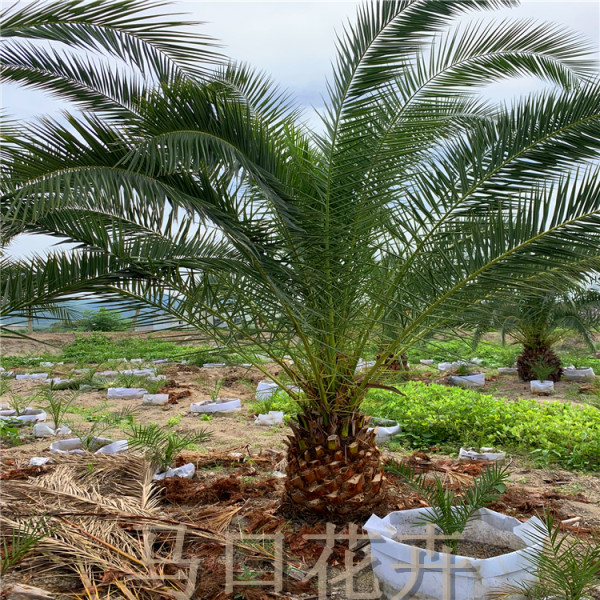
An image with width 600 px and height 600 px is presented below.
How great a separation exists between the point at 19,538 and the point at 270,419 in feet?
13.1

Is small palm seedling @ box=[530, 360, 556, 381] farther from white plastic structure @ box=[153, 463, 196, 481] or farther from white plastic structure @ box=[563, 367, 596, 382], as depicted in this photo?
white plastic structure @ box=[153, 463, 196, 481]

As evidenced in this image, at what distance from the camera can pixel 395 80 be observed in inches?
132

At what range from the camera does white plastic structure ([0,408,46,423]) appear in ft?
22.2

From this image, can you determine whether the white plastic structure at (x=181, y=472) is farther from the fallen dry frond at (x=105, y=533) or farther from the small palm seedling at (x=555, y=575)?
the small palm seedling at (x=555, y=575)

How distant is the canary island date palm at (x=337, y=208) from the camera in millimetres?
2791

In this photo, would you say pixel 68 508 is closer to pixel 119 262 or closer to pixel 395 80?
pixel 119 262

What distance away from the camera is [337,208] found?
3.24 m

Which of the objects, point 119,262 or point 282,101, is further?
point 282,101

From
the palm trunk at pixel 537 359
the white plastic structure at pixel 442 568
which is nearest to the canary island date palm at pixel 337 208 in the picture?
the white plastic structure at pixel 442 568

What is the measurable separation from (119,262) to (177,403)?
5471 mm

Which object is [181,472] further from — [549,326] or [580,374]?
[580,374]

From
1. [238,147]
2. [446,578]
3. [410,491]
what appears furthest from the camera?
[410,491]

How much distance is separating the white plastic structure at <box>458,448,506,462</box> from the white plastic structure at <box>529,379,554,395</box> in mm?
4161

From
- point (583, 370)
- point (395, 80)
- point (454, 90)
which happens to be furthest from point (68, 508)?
point (583, 370)
